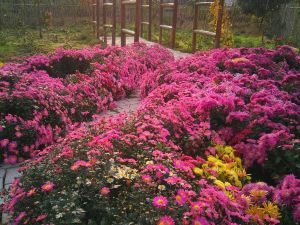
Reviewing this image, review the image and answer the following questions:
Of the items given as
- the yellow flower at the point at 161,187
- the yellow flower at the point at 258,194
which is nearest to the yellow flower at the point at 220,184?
the yellow flower at the point at 258,194

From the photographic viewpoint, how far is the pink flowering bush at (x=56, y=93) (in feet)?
12.2

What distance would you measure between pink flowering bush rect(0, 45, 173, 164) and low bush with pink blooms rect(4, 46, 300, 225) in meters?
0.89

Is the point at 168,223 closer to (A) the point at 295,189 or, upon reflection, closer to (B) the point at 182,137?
(A) the point at 295,189

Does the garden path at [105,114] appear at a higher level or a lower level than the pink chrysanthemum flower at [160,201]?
lower

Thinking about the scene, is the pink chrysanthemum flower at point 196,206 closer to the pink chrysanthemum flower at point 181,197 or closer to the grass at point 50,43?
the pink chrysanthemum flower at point 181,197

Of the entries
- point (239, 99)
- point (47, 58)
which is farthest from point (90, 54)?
point (239, 99)

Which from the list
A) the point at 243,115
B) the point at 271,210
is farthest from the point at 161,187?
the point at 243,115

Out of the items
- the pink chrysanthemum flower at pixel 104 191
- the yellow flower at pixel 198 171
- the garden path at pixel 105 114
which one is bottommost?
the garden path at pixel 105 114

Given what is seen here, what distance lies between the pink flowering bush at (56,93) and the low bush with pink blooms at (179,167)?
0.89 metres

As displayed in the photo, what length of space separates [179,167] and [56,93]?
2496 millimetres

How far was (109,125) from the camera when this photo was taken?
123 inches

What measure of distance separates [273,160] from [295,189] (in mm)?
451

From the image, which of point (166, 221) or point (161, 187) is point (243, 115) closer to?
point (161, 187)

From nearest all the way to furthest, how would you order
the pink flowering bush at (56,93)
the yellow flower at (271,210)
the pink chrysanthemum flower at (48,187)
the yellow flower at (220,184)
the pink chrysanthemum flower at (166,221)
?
the pink chrysanthemum flower at (166,221)
the pink chrysanthemum flower at (48,187)
the yellow flower at (271,210)
the yellow flower at (220,184)
the pink flowering bush at (56,93)
